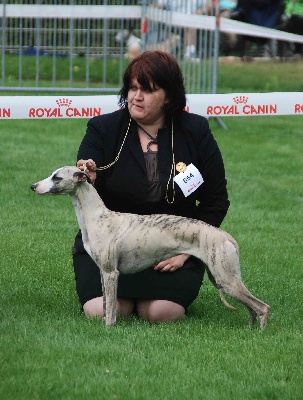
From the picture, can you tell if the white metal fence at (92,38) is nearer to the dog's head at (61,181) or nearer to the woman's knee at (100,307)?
the woman's knee at (100,307)

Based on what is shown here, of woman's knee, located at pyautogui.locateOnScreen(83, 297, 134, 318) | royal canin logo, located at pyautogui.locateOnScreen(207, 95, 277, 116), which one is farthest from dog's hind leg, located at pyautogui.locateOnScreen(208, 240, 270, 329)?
royal canin logo, located at pyautogui.locateOnScreen(207, 95, 277, 116)

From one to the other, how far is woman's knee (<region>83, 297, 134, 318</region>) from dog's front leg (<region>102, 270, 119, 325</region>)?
246 millimetres

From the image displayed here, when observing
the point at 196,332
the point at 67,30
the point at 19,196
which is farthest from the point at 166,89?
the point at 67,30

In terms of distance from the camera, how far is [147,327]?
577cm

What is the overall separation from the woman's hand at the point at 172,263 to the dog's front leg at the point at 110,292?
0.46 m

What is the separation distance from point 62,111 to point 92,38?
547cm

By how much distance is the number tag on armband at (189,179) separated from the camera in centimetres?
589

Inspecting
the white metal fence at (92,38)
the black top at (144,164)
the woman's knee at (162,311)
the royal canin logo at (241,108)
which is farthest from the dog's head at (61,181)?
the white metal fence at (92,38)

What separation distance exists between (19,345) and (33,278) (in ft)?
5.50

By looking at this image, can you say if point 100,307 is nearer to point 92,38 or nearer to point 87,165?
point 87,165

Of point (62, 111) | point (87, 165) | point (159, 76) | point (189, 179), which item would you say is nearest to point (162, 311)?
point (189, 179)

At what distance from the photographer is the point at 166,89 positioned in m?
5.89

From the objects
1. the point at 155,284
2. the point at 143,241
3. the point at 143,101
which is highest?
the point at 143,101

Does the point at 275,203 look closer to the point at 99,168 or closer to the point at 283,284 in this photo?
the point at 283,284
